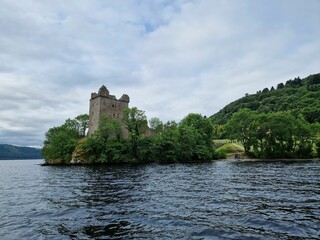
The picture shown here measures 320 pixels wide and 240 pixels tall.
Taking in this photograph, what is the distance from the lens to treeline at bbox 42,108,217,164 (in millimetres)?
78500

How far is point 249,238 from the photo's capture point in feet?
34.2

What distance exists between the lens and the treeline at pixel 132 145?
78.5m

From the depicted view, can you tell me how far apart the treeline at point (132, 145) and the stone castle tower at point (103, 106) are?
6876 mm

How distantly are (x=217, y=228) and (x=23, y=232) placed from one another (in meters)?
8.93

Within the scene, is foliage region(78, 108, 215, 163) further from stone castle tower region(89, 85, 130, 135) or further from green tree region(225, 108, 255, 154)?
green tree region(225, 108, 255, 154)

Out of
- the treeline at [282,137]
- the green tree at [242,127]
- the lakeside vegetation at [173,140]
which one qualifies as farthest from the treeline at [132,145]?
the treeline at [282,137]

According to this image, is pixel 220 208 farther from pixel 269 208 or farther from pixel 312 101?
pixel 312 101

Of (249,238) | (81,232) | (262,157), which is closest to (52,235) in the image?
(81,232)

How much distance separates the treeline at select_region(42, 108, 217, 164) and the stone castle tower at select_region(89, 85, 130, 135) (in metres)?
6.88

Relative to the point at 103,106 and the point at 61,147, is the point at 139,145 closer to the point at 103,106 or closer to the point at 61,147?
the point at 103,106

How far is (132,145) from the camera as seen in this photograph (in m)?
80.9

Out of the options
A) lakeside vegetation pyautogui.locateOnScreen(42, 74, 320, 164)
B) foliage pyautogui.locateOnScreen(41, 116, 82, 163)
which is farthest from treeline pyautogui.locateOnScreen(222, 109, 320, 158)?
foliage pyautogui.locateOnScreen(41, 116, 82, 163)

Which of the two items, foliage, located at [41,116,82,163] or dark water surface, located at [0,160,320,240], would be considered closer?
dark water surface, located at [0,160,320,240]

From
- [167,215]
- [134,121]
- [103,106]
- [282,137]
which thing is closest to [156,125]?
[134,121]
